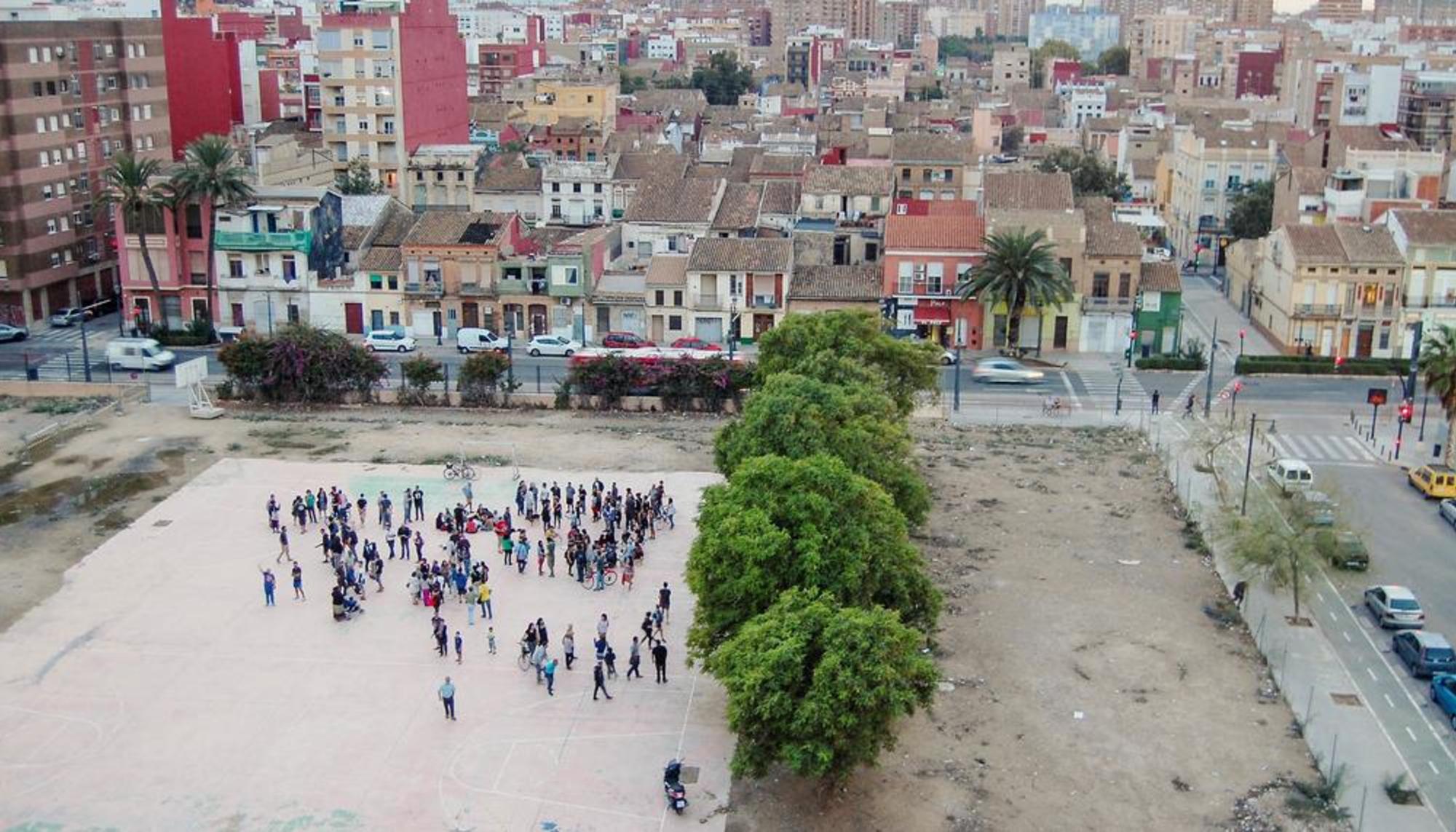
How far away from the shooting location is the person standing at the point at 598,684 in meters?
36.8

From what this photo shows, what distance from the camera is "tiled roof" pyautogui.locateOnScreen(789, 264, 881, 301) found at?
76312 millimetres

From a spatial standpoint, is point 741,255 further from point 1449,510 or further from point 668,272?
point 1449,510

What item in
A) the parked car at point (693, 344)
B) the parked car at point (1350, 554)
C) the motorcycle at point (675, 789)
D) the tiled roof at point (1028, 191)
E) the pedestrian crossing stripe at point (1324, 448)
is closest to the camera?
the motorcycle at point (675, 789)

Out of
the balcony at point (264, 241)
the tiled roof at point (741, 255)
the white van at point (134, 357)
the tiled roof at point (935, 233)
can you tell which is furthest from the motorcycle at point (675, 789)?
the balcony at point (264, 241)

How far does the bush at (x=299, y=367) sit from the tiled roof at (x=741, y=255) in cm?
1827

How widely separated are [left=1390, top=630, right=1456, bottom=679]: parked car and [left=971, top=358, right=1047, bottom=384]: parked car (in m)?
32.2

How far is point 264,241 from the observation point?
78812 mm

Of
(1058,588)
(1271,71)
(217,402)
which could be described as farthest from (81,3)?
(1271,71)

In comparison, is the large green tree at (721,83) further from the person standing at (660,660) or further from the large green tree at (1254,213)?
the person standing at (660,660)

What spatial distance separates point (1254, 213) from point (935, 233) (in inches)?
1248

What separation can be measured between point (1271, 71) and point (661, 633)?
171078mm

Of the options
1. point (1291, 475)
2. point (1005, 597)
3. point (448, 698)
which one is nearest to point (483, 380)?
point (1005, 597)

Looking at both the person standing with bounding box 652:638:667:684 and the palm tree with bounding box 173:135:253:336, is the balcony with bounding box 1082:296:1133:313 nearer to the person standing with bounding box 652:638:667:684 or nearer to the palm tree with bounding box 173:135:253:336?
the person standing with bounding box 652:638:667:684

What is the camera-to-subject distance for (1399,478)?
56.4m
